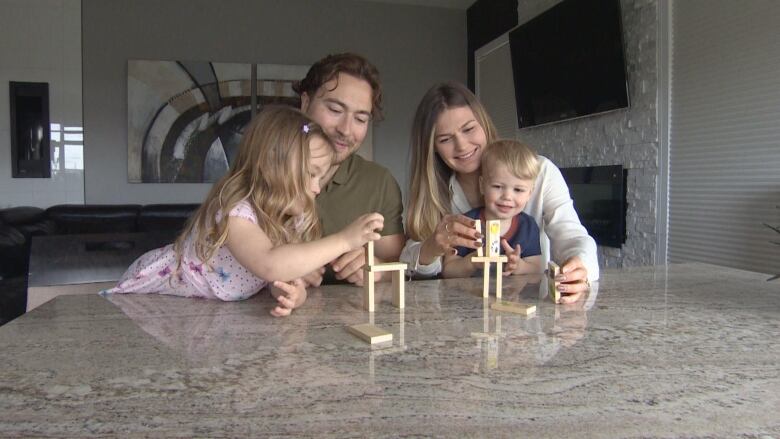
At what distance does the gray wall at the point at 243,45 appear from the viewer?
4867mm

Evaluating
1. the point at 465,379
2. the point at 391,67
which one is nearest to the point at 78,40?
the point at 391,67

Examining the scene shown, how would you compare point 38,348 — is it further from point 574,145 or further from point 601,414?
point 574,145

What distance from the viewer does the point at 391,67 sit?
18.1 feet

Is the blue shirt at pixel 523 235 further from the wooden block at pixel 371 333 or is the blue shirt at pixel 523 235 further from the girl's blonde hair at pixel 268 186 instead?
the wooden block at pixel 371 333

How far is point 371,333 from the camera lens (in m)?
0.78

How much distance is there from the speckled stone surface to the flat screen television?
269 cm

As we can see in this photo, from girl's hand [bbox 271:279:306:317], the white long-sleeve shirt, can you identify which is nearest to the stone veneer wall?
the white long-sleeve shirt

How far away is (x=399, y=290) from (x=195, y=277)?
534mm

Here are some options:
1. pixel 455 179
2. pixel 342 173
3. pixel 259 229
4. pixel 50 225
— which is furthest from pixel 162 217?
pixel 259 229

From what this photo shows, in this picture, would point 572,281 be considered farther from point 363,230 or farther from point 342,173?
point 342,173

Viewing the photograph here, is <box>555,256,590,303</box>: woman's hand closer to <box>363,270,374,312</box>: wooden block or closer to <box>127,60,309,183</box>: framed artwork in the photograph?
<box>363,270,374,312</box>: wooden block

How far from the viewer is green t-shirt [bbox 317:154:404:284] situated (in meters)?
1.70

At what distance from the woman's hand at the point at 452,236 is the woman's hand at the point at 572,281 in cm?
18

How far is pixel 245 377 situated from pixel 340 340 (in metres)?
0.19
